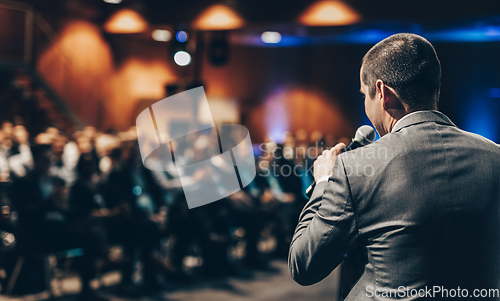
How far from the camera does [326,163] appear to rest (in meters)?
0.99

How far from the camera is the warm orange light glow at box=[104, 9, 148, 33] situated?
26.5ft

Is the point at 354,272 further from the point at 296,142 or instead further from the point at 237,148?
the point at 296,142

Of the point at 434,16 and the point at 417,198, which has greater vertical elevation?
the point at 434,16

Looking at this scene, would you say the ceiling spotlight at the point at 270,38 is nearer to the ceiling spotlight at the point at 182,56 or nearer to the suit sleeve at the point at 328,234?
the ceiling spotlight at the point at 182,56

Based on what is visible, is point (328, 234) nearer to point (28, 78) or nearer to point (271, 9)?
point (271, 9)

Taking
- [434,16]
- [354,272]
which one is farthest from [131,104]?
[354,272]

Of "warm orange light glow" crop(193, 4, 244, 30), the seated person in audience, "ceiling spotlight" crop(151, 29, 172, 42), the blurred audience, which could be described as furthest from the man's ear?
"ceiling spotlight" crop(151, 29, 172, 42)

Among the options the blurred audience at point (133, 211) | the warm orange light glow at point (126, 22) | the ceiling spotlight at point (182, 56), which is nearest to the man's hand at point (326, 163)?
the blurred audience at point (133, 211)

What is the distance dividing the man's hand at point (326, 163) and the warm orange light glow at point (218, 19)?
667 cm

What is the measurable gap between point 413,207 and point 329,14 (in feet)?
21.3

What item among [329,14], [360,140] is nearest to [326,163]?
[360,140]

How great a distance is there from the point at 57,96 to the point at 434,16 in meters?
7.41

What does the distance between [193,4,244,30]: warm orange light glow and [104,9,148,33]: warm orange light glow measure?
1219 mm

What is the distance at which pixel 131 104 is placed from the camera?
10.9 metres
